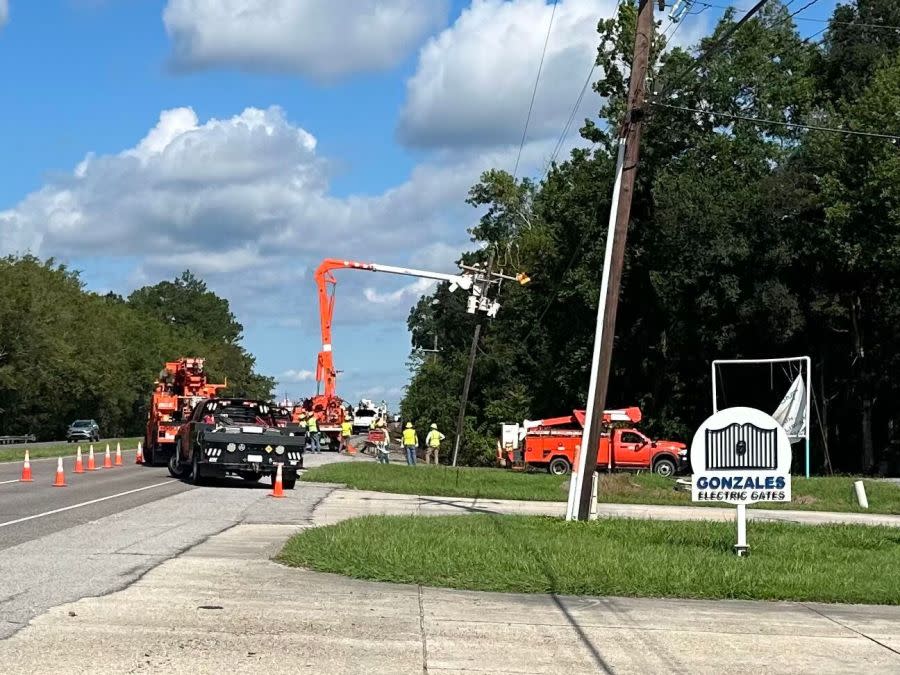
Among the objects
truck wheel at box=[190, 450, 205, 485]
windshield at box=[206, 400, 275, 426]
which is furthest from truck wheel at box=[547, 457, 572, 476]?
truck wheel at box=[190, 450, 205, 485]

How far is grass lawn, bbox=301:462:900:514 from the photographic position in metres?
28.4

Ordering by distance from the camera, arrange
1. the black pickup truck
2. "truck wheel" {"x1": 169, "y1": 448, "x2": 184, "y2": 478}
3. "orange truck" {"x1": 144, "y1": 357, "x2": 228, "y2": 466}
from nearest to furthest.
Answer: the black pickup truck
"truck wheel" {"x1": 169, "y1": 448, "x2": 184, "y2": 478}
"orange truck" {"x1": 144, "y1": 357, "x2": 228, "y2": 466}

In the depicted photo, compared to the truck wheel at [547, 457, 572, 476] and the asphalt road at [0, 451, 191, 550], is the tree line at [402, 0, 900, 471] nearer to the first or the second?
the truck wheel at [547, 457, 572, 476]

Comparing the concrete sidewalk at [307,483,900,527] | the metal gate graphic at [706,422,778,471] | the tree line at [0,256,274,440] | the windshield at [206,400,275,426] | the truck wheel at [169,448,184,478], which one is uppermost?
the tree line at [0,256,274,440]

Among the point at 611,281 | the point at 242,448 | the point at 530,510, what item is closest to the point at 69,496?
the point at 242,448

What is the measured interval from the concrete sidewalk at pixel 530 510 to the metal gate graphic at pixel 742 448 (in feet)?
22.5

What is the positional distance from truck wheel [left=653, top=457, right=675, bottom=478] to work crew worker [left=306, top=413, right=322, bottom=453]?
1697cm

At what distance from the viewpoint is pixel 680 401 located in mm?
52312

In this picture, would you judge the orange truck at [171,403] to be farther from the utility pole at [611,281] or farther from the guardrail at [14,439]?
the guardrail at [14,439]

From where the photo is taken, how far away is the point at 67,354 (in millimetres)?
87562

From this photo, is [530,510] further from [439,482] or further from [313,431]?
[313,431]

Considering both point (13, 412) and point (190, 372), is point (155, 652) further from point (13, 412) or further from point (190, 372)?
point (13, 412)

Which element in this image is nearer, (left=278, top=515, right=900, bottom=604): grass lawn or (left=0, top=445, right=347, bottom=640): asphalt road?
(left=0, top=445, right=347, bottom=640): asphalt road

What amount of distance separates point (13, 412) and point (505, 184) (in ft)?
138
